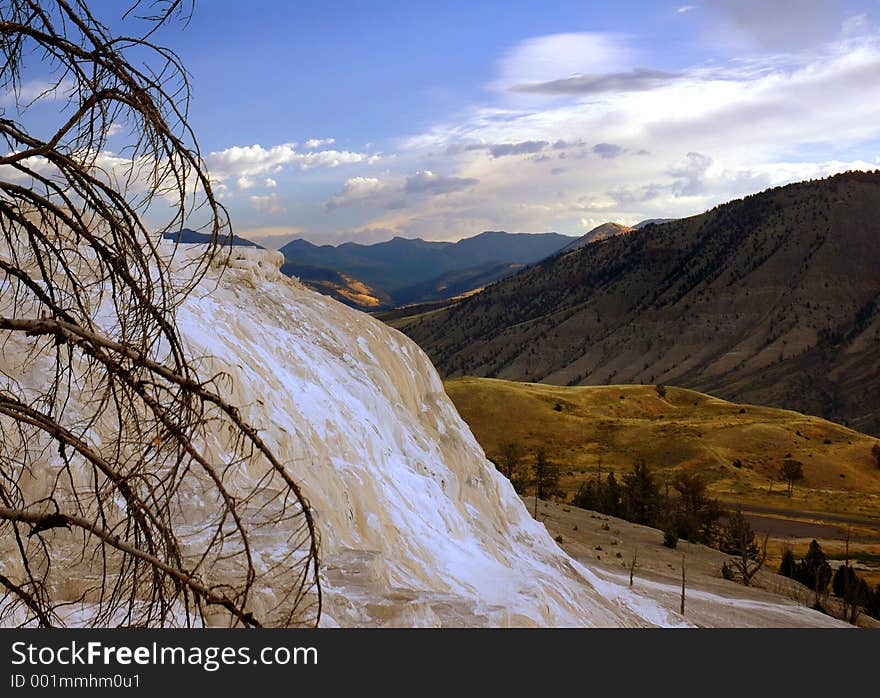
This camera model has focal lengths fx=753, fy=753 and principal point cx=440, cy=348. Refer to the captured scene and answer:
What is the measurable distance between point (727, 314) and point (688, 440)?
7414cm

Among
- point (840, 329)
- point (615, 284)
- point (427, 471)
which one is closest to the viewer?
point (427, 471)

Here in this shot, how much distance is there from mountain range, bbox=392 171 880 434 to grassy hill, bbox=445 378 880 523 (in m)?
28.2

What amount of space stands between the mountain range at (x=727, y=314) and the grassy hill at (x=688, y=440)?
92.6 feet

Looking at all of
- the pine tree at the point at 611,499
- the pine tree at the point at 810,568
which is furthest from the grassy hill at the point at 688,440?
the pine tree at the point at 810,568

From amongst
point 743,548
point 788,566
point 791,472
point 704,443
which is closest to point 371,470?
point 743,548

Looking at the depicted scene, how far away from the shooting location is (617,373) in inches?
5472

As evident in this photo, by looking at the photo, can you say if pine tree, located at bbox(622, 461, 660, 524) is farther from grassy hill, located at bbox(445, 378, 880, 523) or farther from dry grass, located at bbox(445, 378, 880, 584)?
grassy hill, located at bbox(445, 378, 880, 523)

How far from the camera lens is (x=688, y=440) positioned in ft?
247

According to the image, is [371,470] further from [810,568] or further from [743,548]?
[810,568]

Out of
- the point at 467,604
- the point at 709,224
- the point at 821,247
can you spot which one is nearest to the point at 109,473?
the point at 467,604

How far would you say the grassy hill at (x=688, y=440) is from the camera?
66438mm

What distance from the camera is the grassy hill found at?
66.4 m

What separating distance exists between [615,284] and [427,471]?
534 feet
